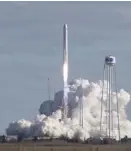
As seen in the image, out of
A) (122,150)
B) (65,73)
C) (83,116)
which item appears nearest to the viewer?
(122,150)

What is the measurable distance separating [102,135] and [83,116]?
10.2 meters

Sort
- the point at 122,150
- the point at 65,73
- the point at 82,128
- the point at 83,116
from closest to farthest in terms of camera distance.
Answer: the point at 122,150, the point at 65,73, the point at 82,128, the point at 83,116

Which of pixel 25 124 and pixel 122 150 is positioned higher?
pixel 25 124

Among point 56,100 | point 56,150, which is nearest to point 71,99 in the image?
point 56,100

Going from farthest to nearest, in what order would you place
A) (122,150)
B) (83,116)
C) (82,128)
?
(83,116) → (82,128) → (122,150)

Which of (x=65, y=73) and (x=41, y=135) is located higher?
(x=65, y=73)

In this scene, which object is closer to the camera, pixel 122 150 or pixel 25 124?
pixel 122 150

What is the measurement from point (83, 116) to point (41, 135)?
19.7 metres

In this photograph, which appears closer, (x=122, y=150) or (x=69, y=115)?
(x=122, y=150)

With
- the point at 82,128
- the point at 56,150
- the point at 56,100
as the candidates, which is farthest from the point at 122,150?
the point at 56,100

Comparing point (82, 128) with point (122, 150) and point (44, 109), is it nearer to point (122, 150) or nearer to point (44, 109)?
point (44, 109)

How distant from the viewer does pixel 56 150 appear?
87125mm

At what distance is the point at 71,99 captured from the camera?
182 meters

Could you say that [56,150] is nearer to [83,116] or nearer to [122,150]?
[122,150]
